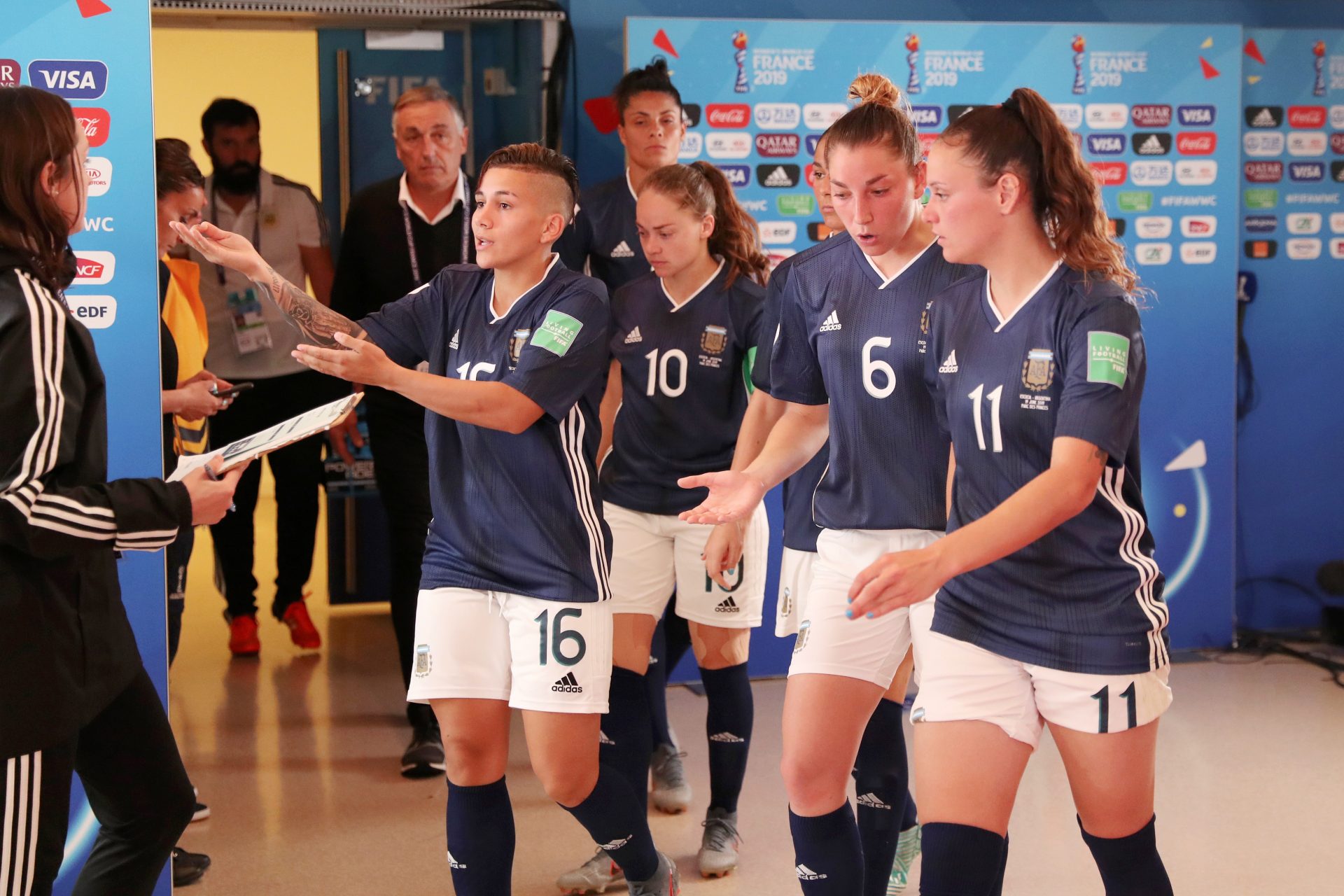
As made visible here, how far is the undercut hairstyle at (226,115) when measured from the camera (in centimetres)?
507

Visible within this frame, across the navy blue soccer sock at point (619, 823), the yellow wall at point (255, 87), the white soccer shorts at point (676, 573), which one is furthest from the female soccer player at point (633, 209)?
the yellow wall at point (255, 87)

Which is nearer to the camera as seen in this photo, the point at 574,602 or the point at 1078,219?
the point at 1078,219

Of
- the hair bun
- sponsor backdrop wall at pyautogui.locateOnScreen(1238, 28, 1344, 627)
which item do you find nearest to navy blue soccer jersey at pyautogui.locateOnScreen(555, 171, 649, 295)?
the hair bun

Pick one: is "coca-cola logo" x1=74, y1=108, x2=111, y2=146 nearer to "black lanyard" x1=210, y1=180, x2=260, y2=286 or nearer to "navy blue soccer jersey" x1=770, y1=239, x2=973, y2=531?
"navy blue soccer jersey" x1=770, y1=239, x2=973, y2=531

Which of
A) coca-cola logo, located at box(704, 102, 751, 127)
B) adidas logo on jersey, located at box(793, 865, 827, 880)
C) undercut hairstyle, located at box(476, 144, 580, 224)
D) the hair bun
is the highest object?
coca-cola logo, located at box(704, 102, 751, 127)

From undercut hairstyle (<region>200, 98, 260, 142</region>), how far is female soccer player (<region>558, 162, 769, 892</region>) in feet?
7.68

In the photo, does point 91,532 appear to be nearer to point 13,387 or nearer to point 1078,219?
point 13,387

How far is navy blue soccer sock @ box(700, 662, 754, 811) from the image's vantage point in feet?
11.2

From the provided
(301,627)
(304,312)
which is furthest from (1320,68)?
(301,627)

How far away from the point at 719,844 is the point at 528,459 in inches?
49.5

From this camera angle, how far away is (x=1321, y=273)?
558cm

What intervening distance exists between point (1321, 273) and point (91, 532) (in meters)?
5.10

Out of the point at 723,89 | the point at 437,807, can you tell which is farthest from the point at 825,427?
the point at 723,89

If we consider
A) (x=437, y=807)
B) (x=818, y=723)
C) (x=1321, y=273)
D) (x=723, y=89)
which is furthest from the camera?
(x=1321, y=273)
